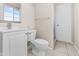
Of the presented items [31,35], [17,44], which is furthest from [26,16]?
[17,44]

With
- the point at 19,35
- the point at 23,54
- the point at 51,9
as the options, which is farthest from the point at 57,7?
the point at 23,54

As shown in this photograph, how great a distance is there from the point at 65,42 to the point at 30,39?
444 millimetres

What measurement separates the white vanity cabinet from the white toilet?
0.10m

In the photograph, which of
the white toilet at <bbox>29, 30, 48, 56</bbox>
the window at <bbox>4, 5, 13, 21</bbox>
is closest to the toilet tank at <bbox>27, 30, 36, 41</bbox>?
the white toilet at <bbox>29, 30, 48, 56</bbox>

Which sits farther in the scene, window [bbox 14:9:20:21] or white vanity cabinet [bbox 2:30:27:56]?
window [bbox 14:9:20:21]

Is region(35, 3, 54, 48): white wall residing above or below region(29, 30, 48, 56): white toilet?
above

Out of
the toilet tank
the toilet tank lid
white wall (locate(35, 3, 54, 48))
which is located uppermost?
white wall (locate(35, 3, 54, 48))

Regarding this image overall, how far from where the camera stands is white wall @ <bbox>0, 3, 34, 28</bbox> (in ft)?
4.51

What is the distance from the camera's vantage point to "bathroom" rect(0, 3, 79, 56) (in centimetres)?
135

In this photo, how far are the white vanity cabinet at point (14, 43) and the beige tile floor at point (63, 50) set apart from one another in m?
0.12

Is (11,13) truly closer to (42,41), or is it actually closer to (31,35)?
(31,35)

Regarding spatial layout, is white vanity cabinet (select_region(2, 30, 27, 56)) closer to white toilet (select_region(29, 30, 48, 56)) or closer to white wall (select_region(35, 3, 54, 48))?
white toilet (select_region(29, 30, 48, 56))

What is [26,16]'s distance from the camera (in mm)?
1411

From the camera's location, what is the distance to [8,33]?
1291mm
